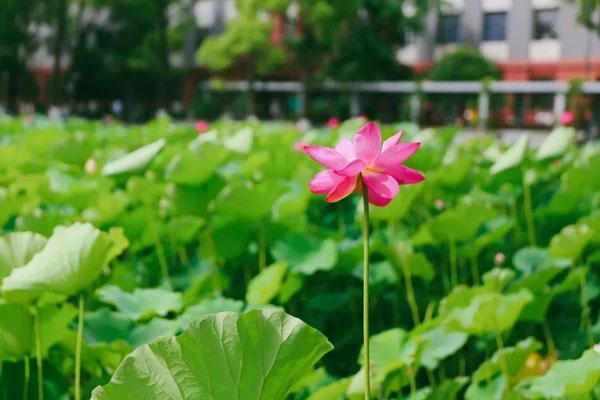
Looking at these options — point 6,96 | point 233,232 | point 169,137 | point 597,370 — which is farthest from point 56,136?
point 6,96

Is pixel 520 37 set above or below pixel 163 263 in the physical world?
below

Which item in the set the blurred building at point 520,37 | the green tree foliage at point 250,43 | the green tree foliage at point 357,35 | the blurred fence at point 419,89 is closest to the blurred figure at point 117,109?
the green tree foliage at point 250,43

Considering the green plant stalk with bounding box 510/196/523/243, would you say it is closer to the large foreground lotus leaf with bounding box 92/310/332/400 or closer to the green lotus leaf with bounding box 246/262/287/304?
the green lotus leaf with bounding box 246/262/287/304

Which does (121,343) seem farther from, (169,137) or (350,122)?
(169,137)

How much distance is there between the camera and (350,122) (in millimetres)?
2568

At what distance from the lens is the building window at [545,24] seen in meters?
24.2

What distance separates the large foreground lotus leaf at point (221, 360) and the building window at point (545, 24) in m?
24.7

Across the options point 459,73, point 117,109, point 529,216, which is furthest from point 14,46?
point 529,216

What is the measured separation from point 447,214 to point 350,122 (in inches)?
39.0

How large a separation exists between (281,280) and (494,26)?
2480 cm

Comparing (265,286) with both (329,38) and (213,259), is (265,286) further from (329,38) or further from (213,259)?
(329,38)

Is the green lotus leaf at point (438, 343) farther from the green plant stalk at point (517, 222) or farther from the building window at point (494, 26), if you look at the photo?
the building window at point (494, 26)

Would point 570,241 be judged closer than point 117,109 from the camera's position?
Yes

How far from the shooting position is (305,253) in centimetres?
152
